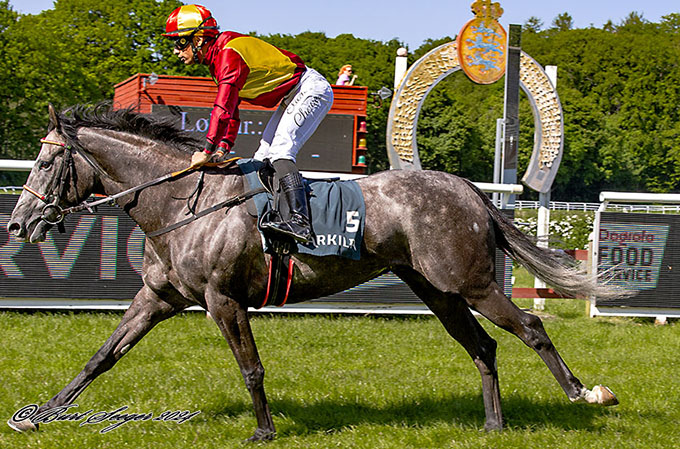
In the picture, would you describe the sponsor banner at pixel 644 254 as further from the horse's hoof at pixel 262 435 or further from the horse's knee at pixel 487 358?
the horse's hoof at pixel 262 435

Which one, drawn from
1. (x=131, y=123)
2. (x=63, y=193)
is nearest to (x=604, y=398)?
(x=131, y=123)

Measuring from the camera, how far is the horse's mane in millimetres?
5016

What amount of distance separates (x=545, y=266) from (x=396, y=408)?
4.74ft

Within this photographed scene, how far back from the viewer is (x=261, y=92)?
15.9ft

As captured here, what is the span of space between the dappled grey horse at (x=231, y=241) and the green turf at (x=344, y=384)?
12.5 inches

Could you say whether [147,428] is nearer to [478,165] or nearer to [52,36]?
[52,36]

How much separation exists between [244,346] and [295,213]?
88cm

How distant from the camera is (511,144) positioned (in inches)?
484

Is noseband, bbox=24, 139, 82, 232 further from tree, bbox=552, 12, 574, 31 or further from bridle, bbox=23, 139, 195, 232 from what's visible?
tree, bbox=552, 12, 574, 31

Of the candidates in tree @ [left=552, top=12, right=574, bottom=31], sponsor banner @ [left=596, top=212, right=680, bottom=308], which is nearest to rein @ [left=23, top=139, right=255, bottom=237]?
sponsor banner @ [left=596, top=212, right=680, bottom=308]

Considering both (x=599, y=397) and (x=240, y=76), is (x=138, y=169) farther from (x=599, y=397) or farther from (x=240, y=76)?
(x=599, y=397)

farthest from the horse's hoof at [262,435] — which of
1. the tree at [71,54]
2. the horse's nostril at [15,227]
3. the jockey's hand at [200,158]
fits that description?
the tree at [71,54]

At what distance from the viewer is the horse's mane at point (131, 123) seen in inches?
197

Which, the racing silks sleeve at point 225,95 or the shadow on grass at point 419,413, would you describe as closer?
the racing silks sleeve at point 225,95
